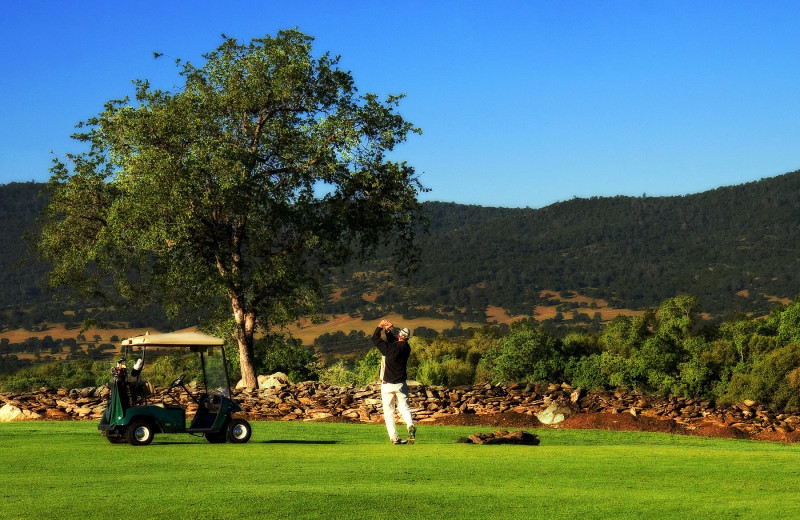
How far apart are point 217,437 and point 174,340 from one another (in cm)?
202

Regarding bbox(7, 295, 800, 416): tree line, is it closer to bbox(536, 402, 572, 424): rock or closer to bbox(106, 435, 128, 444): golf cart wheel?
bbox(536, 402, 572, 424): rock

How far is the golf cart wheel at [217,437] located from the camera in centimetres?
1895

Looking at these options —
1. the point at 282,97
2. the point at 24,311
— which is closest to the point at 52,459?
the point at 282,97

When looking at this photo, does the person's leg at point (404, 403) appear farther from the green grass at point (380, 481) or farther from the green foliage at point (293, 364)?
the green foliage at point (293, 364)

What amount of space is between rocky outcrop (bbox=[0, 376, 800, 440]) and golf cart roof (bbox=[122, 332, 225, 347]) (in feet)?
27.8

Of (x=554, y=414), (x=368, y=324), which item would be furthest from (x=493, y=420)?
(x=368, y=324)

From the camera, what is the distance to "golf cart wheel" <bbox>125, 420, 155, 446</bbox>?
1798cm

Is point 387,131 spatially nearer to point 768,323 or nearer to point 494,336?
point 768,323

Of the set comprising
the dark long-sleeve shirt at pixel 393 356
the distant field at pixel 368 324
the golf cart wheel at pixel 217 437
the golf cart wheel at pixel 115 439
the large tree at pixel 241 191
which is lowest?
the distant field at pixel 368 324

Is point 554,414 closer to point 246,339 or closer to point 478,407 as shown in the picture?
point 478,407

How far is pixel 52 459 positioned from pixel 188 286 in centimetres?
1693

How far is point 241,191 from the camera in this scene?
102 ft

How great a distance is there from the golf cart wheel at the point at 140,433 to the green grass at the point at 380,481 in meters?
0.27

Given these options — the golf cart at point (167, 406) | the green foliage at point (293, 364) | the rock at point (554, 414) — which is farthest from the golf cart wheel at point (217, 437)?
the green foliage at point (293, 364)
